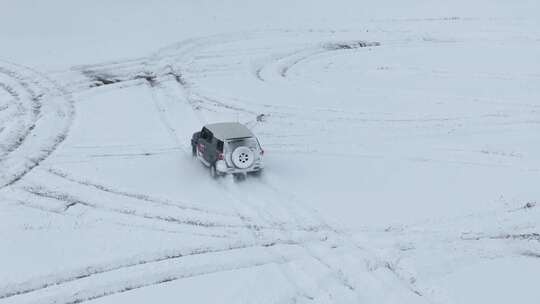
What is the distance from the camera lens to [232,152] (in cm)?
1891

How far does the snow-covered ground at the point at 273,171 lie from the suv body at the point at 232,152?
0.55 m

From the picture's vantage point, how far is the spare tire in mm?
18734

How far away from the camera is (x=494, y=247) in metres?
15.4

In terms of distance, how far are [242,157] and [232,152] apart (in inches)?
15.1

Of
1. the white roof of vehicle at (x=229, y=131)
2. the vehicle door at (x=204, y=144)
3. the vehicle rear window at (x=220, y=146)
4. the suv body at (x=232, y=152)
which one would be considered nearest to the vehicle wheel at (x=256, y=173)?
the suv body at (x=232, y=152)

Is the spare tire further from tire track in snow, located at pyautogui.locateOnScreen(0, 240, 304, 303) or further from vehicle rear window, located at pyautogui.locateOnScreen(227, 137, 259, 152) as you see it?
tire track in snow, located at pyautogui.locateOnScreen(0, 240, 304, 303)

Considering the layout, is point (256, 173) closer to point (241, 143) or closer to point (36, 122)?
point (241, 143)

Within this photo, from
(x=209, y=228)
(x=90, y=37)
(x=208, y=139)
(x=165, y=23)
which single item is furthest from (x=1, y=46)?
(x=209, y=228)

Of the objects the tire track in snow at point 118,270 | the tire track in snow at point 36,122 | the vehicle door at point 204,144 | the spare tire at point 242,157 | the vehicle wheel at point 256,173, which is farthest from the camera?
the tire track in snow at point 36,122

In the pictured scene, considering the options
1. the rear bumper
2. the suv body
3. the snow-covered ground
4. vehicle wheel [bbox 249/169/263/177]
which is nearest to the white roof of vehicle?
the suv body

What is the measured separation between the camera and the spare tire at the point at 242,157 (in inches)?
738

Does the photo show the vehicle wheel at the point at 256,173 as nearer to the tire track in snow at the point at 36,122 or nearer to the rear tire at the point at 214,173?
the rear tire at the point at 214,173

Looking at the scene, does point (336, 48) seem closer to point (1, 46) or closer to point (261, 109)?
point (261, 109)

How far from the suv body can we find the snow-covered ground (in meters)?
0.55
